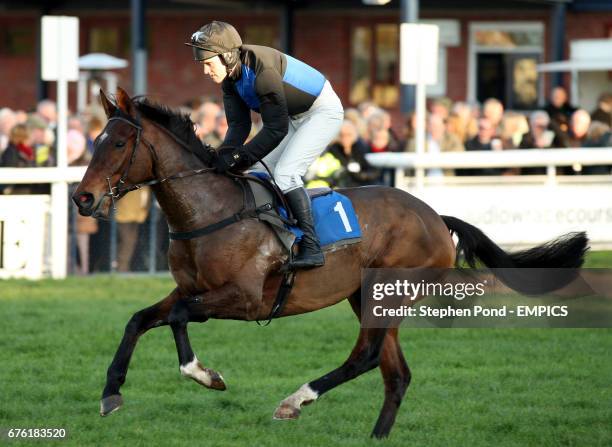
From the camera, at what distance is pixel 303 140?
6582mm

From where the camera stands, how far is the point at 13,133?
40.1 ft

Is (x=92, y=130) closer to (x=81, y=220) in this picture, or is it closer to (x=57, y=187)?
(x=57, y=187)

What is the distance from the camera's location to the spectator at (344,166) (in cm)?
1209

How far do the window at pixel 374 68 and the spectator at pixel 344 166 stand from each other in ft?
39.1

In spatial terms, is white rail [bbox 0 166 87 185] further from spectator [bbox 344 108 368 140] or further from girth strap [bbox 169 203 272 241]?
girth strap [bbox 169 203 272 241]

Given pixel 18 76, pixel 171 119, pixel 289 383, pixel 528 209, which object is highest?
pixel 18 76

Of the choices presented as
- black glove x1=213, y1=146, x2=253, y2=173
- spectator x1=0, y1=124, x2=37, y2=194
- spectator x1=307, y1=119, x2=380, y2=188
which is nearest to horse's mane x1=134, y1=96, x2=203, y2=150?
black glove x1=213, y1=146, x2=253, y2=173

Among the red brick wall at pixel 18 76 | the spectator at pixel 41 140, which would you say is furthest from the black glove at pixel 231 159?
the red brick wall at pixel 18 76

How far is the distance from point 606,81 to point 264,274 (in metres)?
16.9

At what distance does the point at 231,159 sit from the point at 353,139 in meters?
6.19

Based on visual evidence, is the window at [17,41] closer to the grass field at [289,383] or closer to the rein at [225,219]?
the grass field at [289,383]

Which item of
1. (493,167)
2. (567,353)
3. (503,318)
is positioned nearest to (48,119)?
(493,167)

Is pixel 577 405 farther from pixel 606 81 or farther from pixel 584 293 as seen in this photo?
pixel 606 81

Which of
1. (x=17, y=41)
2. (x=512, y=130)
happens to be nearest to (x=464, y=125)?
(x=512, y=130)
